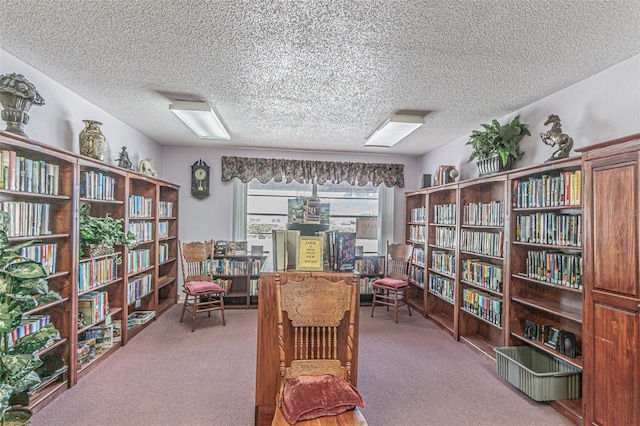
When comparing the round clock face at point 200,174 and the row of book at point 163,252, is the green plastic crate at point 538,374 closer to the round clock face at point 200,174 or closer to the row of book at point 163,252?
the row of book at point 163,252

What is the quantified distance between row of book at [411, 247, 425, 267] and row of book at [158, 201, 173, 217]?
3.74 meters

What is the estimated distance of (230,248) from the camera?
5.14m

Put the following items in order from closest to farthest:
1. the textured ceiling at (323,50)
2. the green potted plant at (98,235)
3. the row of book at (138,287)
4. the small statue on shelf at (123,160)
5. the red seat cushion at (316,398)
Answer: the red seat cushion at (316,398)
the textured ceiling at (323,50)
the green potted plant at (98,235)
the small statue on shelf at (123,160)
the row of book at (138,287)

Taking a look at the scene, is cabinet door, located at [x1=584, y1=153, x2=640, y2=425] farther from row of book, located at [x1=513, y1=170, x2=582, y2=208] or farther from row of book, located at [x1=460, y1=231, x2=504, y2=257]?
row of book, located at [x1=460, y1=231, x2=504, y2=257]

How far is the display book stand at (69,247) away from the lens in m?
2.28

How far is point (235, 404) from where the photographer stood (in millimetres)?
2477

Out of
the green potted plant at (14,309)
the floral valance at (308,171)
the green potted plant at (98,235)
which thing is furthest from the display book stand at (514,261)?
the green potted plant at (98,235)

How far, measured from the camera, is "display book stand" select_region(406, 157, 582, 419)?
8.39 ft

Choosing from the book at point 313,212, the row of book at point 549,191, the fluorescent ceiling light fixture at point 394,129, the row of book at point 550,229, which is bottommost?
the row of book at point 550,229

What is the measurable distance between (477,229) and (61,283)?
→ 13.9ft

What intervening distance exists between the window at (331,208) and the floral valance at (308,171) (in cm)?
19

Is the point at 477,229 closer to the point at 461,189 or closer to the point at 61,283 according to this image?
the point at 461,189

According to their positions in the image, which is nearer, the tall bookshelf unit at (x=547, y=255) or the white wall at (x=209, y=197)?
the tall bookshelf unit at (x=547, y=255)

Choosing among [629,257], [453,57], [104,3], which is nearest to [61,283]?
[104,3]
